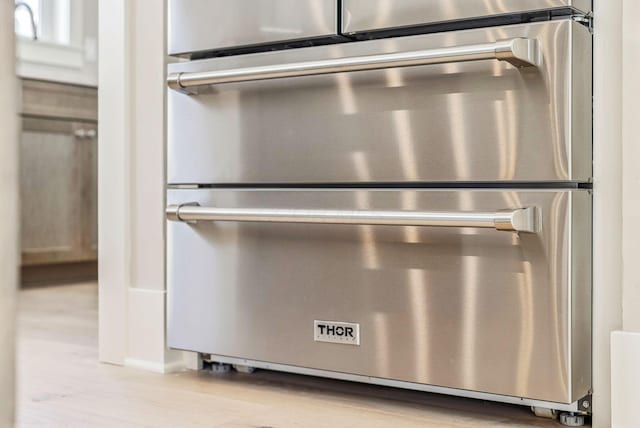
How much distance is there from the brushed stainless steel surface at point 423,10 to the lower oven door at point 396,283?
0.26m

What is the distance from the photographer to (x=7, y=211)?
49cm

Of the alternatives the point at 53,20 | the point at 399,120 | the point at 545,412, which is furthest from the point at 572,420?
the point at 53,20

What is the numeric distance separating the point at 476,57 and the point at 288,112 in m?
0.36

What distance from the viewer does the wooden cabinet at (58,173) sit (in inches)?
113

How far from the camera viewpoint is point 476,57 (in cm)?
107

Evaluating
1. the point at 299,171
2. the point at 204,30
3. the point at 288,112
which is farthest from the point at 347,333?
the point at 204,30

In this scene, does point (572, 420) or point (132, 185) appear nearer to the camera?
point (572, 420)

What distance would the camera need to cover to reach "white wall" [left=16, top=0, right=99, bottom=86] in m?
3.10

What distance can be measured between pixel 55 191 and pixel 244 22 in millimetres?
1871
